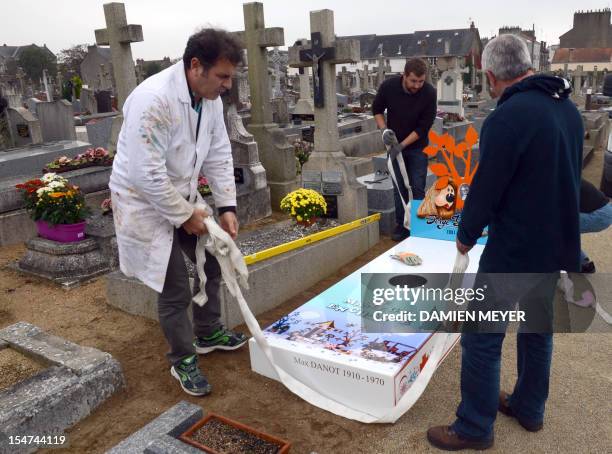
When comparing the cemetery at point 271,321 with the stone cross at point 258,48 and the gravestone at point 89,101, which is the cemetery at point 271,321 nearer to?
the stone cross at point 258,48

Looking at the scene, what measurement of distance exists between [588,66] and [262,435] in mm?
65970

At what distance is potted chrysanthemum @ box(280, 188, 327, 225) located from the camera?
16.3 feet

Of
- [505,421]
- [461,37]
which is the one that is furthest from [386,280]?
[461,37]

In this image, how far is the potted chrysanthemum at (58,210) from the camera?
15.8 ft

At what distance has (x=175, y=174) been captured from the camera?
2.78 meters

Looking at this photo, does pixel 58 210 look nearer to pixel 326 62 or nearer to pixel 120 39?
pixel 326 62

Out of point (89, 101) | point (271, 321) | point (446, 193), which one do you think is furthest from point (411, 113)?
point (89, 101)

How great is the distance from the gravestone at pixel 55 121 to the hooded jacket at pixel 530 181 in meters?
9.09

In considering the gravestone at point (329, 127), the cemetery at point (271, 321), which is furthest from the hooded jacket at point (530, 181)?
the gravestone at point (329, 127)

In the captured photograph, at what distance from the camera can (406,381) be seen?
2768 mm

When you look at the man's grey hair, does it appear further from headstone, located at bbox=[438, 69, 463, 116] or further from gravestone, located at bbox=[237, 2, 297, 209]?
headstone, located at bbox=[438, 69, 463, 116]

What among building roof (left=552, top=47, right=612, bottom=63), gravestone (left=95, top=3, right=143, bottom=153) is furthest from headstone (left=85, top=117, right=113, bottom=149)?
building roof (left=552, top=47, right=612, bottom=63)

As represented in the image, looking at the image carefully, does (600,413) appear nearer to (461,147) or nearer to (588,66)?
(461,147)

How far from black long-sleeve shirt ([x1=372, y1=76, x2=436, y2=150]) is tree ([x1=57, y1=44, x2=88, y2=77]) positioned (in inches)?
1752
